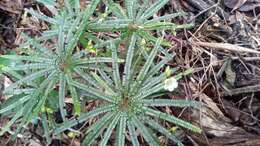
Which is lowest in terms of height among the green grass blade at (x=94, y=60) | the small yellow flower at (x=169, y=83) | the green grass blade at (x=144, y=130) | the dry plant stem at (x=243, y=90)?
the green grass blade at (x=144, y=130)

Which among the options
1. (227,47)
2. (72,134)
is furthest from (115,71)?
(227,47)

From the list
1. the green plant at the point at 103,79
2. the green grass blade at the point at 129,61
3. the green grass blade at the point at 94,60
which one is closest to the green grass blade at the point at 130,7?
the green plant at the point at 103,79

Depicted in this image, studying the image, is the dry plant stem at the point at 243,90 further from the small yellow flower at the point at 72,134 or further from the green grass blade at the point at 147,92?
the small yellow flower at the point at 72,134

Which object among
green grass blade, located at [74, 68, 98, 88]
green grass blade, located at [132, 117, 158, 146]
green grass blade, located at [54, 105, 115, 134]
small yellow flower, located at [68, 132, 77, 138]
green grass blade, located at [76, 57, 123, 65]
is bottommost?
small yellow flower, located at [68, 132, 77, 138]

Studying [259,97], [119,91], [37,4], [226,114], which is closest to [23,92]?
[119,91]

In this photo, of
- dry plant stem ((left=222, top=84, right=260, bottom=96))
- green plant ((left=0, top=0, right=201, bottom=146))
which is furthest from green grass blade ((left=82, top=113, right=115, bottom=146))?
dry plant stem ((left=222, top=84, right=260, bottom=96))

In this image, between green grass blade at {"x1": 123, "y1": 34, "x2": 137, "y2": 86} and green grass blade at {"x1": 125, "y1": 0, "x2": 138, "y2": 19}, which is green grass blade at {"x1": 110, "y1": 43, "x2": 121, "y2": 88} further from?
green grass blade at {"x1": 125, "y1": 0, "x2": 138, "y2": 19}

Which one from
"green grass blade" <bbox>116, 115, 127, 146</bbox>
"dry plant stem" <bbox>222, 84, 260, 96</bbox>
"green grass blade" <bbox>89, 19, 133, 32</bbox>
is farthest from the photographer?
"dry plant stem" <bbox>222, 84, 260, 96</bbox>

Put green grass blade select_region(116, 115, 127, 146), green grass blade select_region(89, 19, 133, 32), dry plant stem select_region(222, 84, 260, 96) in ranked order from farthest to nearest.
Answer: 1. dry plant stem select_region(222, 84, 260, 96)
2. green grass blade select_region(89, 19, 133, 32)
3. green grass blade select_region(116, 115, 127, 146)

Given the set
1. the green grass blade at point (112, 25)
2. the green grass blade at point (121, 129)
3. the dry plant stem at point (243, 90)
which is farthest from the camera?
the dry plant stem at point (243, 90)

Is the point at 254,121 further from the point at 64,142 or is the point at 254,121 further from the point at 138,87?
the point at 64,142

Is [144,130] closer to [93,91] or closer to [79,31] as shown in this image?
[93,91]
